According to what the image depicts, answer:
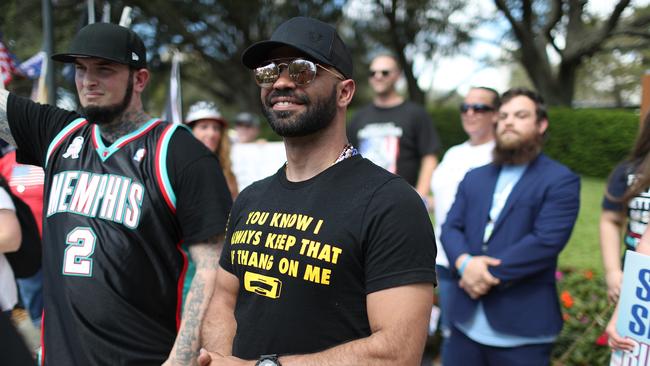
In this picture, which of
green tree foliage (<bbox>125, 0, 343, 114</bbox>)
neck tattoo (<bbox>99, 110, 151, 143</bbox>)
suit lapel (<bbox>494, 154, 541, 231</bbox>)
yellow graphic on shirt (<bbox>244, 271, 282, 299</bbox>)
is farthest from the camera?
green tree foliage (<bbox>125, 0, 343, 114</bbox>)

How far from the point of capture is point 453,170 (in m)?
4.78

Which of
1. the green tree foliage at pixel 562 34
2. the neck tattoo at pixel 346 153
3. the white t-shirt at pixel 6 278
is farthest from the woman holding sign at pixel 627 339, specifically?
the green tree foliage at pixel 562 34

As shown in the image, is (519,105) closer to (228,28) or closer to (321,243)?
(321,243)

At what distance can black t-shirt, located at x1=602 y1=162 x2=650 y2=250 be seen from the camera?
9.84 feet

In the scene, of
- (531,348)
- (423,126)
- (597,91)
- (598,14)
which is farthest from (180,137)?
(597,91)

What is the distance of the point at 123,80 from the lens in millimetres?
2725

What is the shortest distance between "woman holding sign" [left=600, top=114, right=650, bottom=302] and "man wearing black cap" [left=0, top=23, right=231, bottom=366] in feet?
6.77

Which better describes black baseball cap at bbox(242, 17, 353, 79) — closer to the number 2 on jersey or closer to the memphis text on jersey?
the memphis text on jersey

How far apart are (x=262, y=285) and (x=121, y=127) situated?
1.22 m

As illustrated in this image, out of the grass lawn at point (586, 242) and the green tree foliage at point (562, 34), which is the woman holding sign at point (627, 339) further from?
the green tree foliage at point (562, 34)

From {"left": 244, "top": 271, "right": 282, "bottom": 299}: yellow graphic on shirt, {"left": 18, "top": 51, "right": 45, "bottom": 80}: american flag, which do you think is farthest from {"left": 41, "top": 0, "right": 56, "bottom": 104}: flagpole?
{"left": 244, "top": 271, "right": 282, "bottom": 299}: yellow graphic on shirt

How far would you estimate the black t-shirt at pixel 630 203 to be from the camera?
2998 millimetres

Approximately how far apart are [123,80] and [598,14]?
2152cm

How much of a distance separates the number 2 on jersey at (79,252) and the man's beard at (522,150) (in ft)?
7.80
